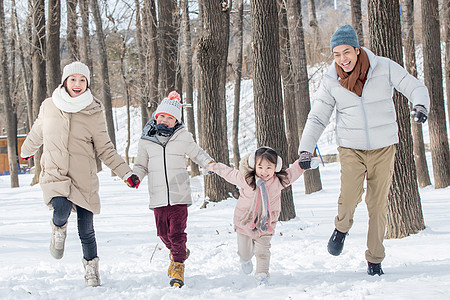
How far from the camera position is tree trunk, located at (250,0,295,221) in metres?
7.68

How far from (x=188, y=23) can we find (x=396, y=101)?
38.7 ft

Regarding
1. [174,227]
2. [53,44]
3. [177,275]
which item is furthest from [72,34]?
[177,275]

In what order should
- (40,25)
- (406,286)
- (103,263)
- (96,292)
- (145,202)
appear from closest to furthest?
(406,286), (96,292), (103,263), (145,202), (40,25)

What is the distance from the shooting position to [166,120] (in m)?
4.72

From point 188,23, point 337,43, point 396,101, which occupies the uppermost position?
point 188,23

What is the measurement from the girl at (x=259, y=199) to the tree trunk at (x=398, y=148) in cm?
199

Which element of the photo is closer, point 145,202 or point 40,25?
point 145,202

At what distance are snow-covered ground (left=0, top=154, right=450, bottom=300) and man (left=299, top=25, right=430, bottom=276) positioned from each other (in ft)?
1.71

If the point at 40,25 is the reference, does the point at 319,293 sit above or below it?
below

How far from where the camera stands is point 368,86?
402cm

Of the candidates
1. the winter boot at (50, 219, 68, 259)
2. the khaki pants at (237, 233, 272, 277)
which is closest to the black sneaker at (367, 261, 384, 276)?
the khaki pants at (237, 233, 272, 277)

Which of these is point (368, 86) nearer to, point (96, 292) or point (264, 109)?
point (96, 292)

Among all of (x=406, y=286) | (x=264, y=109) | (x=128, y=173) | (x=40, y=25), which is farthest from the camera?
(x=40, y=25)

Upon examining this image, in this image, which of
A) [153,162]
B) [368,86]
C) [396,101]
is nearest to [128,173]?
[153,162]
